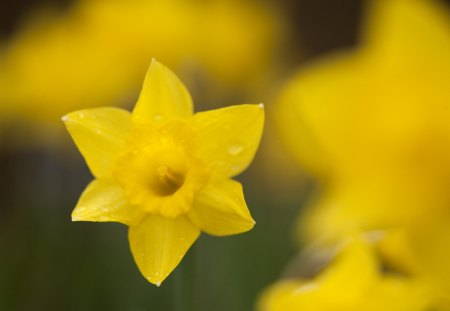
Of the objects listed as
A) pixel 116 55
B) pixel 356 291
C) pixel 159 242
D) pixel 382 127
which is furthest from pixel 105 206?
pixel 116 55

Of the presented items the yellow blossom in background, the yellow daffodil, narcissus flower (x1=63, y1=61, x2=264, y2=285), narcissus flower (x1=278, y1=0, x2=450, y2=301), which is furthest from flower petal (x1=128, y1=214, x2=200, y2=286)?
the yellow blossom in background

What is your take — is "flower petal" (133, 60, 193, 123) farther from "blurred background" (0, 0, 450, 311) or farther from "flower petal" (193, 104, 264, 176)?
"blurred background" (0, 0, 450, 311)

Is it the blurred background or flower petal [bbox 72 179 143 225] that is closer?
flower petal [bbox 72 179 143 225]

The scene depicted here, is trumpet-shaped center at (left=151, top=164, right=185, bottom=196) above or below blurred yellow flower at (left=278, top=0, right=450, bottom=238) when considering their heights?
above

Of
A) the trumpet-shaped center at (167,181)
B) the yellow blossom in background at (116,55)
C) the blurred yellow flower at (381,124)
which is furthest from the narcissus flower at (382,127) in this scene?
the trumpet-shaped center at (167,181)

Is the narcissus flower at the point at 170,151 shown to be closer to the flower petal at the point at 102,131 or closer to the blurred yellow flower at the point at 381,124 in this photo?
the flower petal at the point at 102,131

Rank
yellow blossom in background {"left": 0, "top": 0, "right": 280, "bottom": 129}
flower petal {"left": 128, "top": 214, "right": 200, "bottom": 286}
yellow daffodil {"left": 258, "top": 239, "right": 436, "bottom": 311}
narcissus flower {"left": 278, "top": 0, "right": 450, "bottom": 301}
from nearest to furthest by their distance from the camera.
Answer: flower petal {"left": 128, "top": 214, "right": 200, "bottom": 286}, yellow daffodil {"left": 258, "top": 239, "right": 436, "bottom": 311}, narcissus flower {"left": 278, "top": 0, "right": 450, "bottom": 301}, yellow blossom in background {"left": 0, "top": 0, "right": 280, "bottom": 129}

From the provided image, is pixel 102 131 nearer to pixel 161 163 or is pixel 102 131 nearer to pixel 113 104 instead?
pixel 161 163
